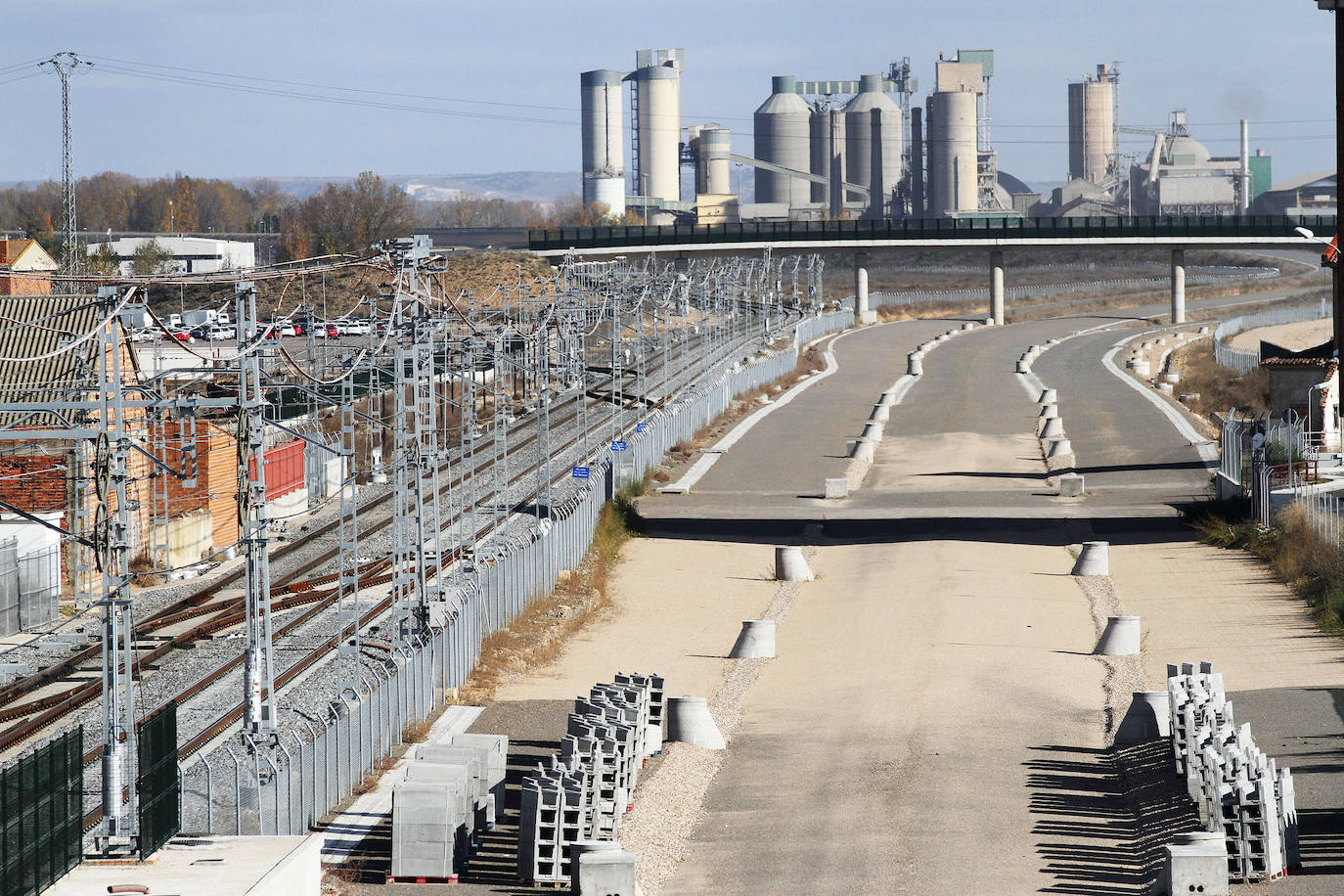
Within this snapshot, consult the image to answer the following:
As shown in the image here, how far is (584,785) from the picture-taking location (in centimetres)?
1766

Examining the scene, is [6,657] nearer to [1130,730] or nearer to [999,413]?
[1130,730]

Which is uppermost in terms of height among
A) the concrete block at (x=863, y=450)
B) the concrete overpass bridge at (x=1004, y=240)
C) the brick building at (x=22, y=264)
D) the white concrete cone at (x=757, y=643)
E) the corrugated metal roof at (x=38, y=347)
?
the concrete overpass bridge at (x=1004, y=240)

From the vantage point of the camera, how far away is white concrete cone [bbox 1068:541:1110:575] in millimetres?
35344

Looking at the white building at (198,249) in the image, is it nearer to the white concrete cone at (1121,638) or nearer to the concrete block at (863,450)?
the concrete block at (863,450)

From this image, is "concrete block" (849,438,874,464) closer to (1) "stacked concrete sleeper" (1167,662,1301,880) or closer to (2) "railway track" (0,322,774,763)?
(2) "railway track" (0,322,774,763)

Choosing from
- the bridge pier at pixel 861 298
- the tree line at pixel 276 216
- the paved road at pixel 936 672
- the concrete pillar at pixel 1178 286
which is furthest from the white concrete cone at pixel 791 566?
A: the tree line at pixel 276 216

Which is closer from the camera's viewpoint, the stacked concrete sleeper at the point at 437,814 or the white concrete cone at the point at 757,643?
the stacked concrete sleeper at the point at 437,814

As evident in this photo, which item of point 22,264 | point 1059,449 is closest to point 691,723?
point 1059,449

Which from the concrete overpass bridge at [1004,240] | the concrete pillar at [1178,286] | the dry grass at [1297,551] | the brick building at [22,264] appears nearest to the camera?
the dry grass at [1297,551]

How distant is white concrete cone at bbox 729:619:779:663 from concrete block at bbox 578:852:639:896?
13.0 m

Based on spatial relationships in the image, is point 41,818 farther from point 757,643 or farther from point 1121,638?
point 1121,638

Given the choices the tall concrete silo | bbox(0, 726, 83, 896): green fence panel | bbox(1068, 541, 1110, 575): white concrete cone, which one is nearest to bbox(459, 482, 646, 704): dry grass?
bbox(0, 726, 83, 896): green fence panel

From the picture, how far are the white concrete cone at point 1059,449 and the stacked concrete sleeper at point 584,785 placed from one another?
3269 cm

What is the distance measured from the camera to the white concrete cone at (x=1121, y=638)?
27984mm
